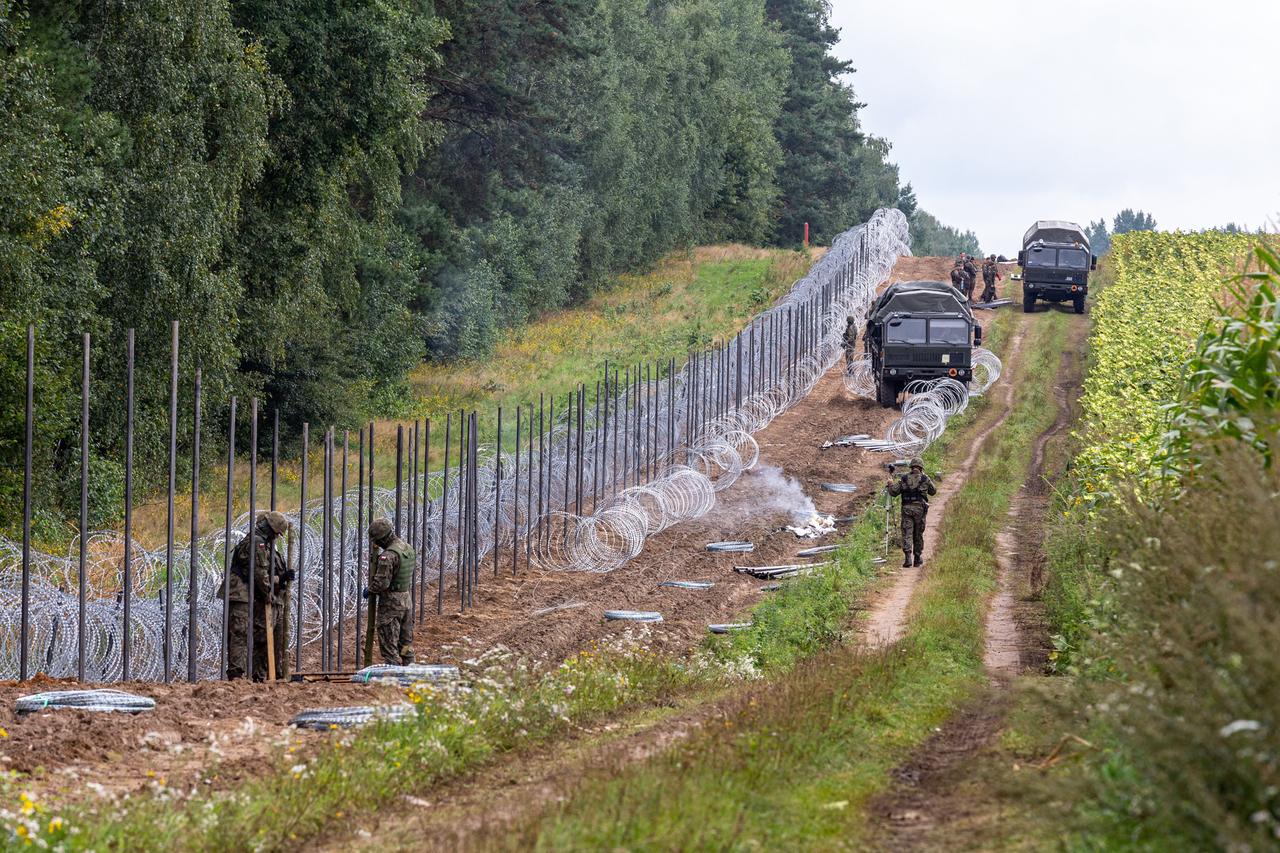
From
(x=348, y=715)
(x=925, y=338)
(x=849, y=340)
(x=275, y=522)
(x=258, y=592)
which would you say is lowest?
(x=348, y=715)

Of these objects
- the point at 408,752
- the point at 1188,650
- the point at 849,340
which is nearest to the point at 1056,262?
the point at 849,340

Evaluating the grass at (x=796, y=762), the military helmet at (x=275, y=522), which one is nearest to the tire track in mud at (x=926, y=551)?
the grass at (x=796, y=762)

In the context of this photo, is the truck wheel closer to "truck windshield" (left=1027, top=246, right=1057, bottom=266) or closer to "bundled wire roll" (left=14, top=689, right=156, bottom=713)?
"truck windshield" (left=1027, top=246, right=1057, bottom=266)

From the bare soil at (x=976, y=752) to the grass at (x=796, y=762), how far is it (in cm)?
17

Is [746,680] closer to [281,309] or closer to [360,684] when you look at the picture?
[360,684]

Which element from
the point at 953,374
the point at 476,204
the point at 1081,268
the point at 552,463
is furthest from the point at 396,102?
the point at 1081,268

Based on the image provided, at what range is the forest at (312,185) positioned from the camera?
24.2m

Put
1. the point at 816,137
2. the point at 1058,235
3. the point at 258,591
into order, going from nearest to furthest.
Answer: the point at 258,591 → the point at 1058,235 → the point at 816,137

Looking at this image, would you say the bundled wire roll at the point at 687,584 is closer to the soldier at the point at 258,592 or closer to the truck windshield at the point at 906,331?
the soldier at the point at 258,592

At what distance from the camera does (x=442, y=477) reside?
2445 cm

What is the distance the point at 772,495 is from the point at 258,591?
15.0 metres

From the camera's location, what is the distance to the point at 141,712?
11.8m

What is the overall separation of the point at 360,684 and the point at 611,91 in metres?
46.2

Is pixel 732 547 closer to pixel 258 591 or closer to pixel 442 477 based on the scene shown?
pixel 442 477
